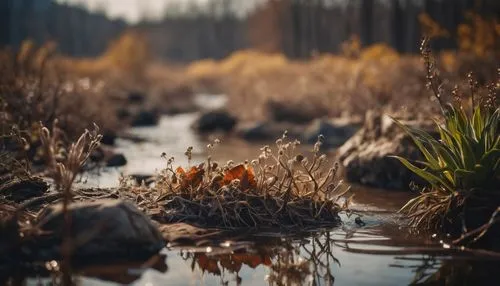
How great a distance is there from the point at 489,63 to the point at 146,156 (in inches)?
310

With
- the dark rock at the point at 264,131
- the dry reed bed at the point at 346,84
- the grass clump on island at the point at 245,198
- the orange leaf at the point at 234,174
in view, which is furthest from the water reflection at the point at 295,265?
the dark rock at the point at 264,131

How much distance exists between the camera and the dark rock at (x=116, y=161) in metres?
12.5

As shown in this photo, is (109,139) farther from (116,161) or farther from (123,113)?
(123,113)

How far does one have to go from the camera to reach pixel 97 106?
53.4 feet

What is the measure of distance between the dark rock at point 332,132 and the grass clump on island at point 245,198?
9.33 metres

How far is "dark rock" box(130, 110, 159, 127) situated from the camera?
2247 centimetres

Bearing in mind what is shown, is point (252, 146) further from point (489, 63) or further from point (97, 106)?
point (489, 63)

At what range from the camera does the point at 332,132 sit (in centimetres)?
1722

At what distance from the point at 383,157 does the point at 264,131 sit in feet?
29.7

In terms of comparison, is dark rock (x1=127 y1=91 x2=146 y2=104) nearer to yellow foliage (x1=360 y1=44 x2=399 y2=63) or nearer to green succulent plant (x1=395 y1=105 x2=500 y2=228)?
yellow foliage (x1=360 y1=44 x2=399 y2=63)

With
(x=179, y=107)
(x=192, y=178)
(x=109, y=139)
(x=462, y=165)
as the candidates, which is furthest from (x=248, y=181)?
(x=179, y=107)

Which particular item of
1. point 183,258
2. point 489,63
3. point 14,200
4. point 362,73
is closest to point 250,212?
point 183,258

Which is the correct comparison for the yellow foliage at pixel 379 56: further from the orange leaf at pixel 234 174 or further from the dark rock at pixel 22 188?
the dark rock at pixel 22 188

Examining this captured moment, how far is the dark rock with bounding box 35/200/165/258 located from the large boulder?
5.25m
